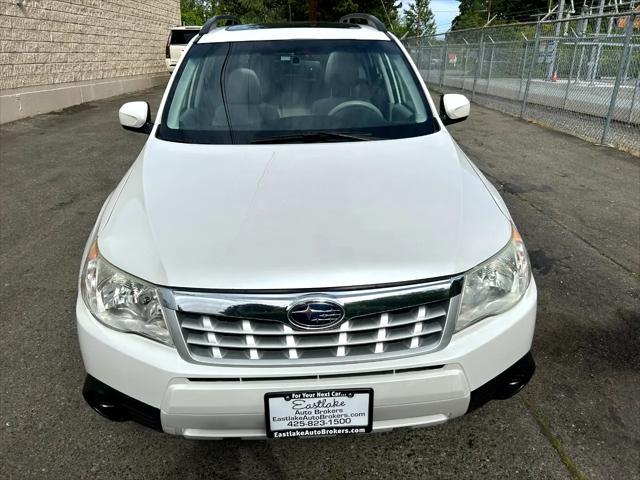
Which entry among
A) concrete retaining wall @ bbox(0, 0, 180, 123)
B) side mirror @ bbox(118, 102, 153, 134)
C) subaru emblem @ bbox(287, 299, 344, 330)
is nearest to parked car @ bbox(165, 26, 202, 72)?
concrete retaining wall @ bbox(0, 0, 180, 123)

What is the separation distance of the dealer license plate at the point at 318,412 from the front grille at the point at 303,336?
0.40 feet

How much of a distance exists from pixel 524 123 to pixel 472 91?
16.1 feet

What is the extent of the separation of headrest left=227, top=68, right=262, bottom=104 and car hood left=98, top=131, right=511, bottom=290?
1.56ft

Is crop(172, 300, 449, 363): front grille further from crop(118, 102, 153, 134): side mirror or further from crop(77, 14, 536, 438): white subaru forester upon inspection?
crop(118, 102, 153, 134): side mirror

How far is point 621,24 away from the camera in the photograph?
10.3 meters

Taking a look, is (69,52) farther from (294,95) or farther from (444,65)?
(444,65)

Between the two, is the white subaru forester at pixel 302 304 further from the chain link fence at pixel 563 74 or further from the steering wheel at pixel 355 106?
the chain link fence at pixel 563 74

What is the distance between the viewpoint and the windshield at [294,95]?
274 centimetres

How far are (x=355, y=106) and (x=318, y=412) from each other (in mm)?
1814

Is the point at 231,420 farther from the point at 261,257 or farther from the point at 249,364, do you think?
the point at 261,257

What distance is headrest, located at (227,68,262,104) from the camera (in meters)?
2.93

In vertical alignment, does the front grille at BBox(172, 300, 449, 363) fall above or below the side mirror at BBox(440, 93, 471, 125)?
below

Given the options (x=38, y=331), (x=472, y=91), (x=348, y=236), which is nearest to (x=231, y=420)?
(x=348, y=236)

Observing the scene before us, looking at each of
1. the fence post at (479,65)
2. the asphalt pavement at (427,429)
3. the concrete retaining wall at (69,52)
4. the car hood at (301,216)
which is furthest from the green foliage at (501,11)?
the car hood at (301,216)
